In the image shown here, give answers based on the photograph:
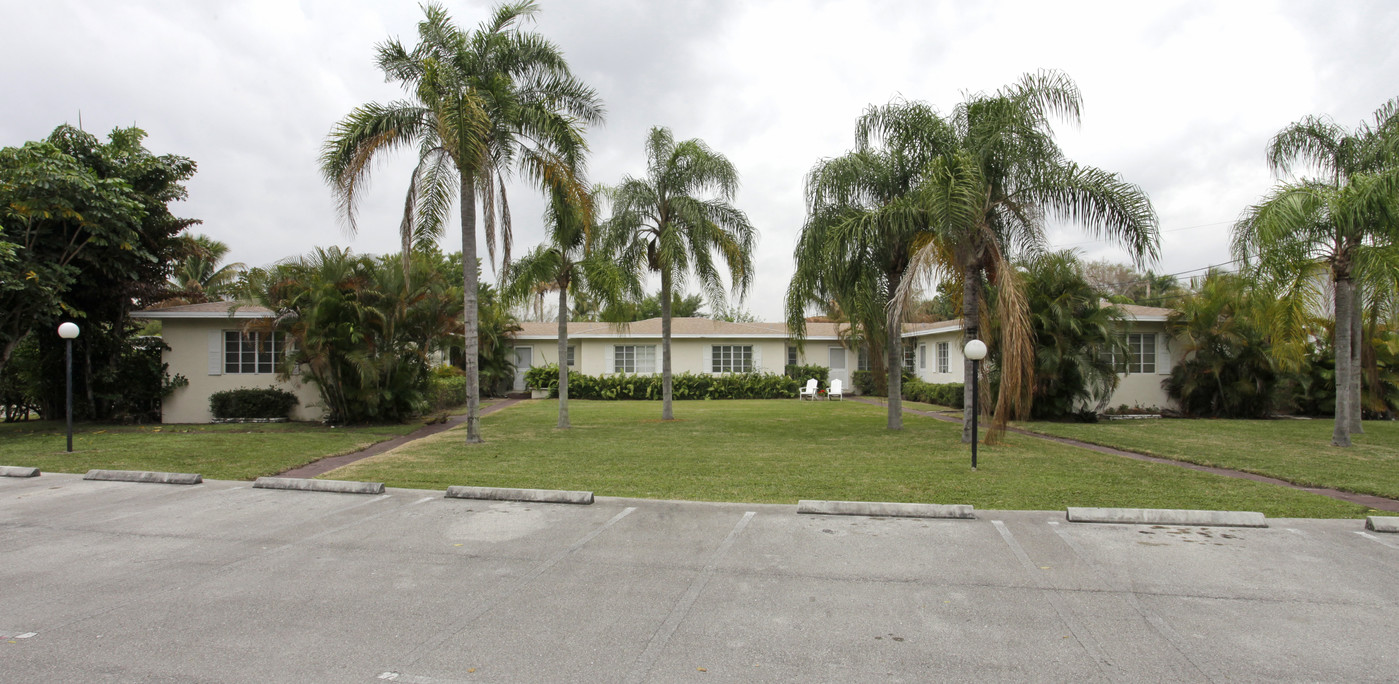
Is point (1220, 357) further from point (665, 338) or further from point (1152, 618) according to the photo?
point (1152, 618)

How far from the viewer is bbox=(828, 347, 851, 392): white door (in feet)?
98.0

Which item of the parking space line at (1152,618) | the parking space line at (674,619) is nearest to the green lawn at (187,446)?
the parking space line at (674,619)

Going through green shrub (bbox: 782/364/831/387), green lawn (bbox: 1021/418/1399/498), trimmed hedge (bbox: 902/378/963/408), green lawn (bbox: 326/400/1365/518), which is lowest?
green lawn (bbox: 1021/418/1399/498)

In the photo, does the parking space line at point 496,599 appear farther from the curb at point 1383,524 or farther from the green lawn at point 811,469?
the curb at point 1383,524

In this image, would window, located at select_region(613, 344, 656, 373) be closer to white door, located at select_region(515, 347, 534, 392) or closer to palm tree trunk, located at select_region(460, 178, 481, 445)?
white door, located at select_region(515, 347, 534, 392)

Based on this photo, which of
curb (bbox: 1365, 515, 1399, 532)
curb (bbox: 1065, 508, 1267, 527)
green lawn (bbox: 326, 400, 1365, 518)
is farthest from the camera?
green lawn (bbox: 326, 400, 1365, 518)

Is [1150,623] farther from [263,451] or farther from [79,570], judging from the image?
[263,451]

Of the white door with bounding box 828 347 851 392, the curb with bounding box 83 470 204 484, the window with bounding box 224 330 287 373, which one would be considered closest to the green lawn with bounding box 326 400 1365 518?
the curb with bounding box 83 470 204 484

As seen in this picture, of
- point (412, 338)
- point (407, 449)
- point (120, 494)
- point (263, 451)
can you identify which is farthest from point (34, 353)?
point (120, 494)

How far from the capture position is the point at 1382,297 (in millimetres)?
13328

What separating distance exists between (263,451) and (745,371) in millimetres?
19275

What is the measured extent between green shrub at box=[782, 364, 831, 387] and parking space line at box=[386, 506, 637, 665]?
74.1 ft

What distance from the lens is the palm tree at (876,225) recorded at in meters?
13.7

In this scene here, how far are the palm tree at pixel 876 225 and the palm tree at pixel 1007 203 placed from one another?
0.97 metres
